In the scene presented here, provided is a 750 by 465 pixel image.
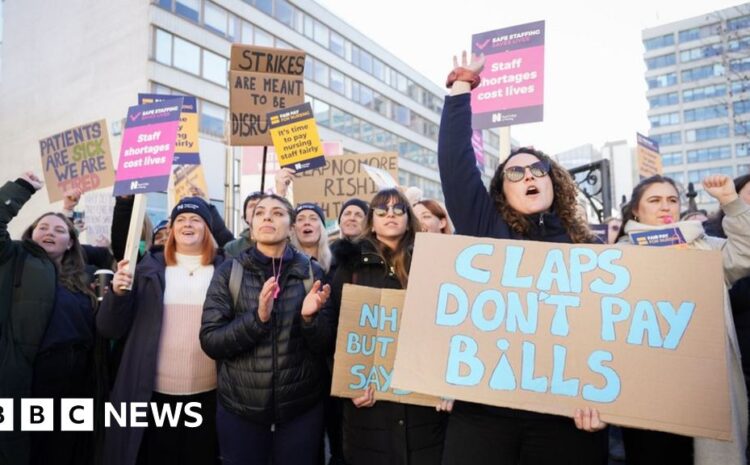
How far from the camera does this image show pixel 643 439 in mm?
2908

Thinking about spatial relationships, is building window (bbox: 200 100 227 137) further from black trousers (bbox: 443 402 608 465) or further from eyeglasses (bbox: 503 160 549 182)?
black trousers (bbox: 443 402 608 465)

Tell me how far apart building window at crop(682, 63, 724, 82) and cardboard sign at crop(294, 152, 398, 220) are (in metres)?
83.1

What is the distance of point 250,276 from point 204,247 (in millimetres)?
642

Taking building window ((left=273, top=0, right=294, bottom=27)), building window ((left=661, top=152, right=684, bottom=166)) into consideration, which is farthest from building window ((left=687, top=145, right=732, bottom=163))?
building window ((left=273, top=0, right=294, bottom=27))

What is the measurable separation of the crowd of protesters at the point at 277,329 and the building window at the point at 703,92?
8362 centimetres

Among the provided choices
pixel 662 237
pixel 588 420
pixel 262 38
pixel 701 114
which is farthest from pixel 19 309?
pixel 701 114

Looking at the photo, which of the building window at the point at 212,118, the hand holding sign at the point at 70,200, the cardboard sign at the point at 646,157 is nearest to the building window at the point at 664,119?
the building window at the point at 212,118

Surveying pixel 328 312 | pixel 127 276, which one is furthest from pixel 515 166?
pixel 127 276

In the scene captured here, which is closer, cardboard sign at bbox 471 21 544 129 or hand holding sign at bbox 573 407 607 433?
hand holding sign at bbox 573 407 607 433

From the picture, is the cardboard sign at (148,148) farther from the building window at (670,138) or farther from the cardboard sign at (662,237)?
the building window at (670,138)

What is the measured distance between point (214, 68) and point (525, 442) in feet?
88.6

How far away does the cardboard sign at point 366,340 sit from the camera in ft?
9.07

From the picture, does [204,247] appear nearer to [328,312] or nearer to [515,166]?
[328,312]

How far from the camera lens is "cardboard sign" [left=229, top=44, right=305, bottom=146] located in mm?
5445
